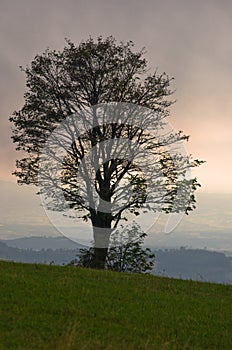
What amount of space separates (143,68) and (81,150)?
8.60 meters

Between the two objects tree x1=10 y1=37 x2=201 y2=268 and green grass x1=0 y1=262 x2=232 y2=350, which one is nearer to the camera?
green grass x1=0 y1=262 x2=232 y2=350

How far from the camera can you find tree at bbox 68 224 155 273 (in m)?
35.2

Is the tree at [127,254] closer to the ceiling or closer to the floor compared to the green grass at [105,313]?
closer to the ceiling

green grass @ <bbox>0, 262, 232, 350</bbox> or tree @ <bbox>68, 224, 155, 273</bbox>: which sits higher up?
tree @ <bbox>68, 224, 155, 273</bbox>

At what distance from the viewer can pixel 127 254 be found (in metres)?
35.3

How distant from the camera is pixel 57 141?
37594 millimetres

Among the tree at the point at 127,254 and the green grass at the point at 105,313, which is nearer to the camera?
the green grass at the point at 105,313

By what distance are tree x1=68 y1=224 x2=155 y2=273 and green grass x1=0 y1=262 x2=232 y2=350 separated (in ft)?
36.9

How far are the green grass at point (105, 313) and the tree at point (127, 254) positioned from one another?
11.2 meters

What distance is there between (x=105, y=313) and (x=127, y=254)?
60.8 feet

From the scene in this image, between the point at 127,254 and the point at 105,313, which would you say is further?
the point at 127,254

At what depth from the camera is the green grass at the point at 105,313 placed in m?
14.1

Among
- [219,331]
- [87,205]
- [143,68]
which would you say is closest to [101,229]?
[87,205]

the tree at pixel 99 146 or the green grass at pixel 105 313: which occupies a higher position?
the tree at pixel 99 146
